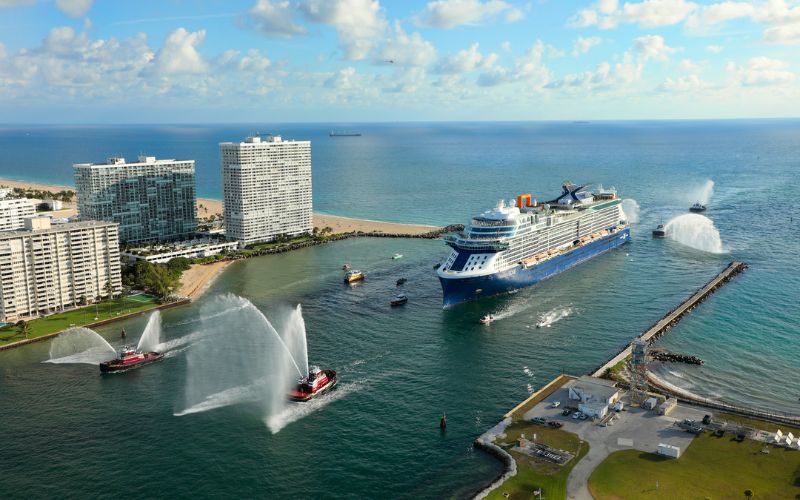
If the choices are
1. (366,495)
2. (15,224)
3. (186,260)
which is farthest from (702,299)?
(15,224)

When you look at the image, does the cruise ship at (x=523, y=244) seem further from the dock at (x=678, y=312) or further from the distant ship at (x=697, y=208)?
the distant ship at (x=697, y=208)

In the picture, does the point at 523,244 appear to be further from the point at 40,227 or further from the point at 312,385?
the point at 40,227

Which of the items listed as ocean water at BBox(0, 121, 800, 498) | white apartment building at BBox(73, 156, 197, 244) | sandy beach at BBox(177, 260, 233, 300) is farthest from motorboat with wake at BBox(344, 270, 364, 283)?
white apartment building at BBox(73, 156, 197, 244)

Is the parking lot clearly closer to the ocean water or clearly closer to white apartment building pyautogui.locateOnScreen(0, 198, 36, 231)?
the ocean water

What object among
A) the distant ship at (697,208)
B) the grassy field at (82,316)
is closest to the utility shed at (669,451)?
the grassy field at (82,316)

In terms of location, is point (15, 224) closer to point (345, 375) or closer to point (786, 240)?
point (345, 375)

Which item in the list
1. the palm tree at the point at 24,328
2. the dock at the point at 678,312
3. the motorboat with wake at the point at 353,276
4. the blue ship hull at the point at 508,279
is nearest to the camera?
the dock at the point at 678,312
